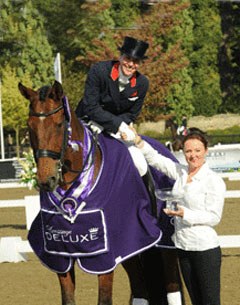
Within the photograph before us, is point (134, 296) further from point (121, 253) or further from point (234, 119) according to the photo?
point (234, 119)

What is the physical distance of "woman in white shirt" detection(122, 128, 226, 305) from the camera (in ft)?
20.1

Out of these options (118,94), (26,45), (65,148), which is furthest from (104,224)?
(26,45)

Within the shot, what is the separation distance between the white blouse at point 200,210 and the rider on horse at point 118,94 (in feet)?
2.67

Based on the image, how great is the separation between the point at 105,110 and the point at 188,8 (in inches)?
1953

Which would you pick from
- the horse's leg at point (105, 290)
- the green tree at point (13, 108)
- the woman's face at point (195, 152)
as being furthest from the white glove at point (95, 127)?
the green tree at point (13, 108)

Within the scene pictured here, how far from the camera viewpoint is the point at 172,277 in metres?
7.67

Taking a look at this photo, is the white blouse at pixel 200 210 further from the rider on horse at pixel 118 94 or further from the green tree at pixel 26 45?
the green tree at pixel 26 45

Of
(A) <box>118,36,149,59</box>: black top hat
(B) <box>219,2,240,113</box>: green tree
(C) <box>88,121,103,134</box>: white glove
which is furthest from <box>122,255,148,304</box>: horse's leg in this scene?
(B) <box>219,2,240,113</box>: green tree

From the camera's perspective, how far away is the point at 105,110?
721cm

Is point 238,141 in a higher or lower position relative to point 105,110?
lower

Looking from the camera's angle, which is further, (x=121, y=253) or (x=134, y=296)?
(x=134, y=296)

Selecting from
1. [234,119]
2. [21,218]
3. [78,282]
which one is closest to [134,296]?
[78,282]

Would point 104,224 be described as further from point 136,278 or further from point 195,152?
point 136,278

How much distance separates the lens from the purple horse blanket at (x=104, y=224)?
21.4 feet
